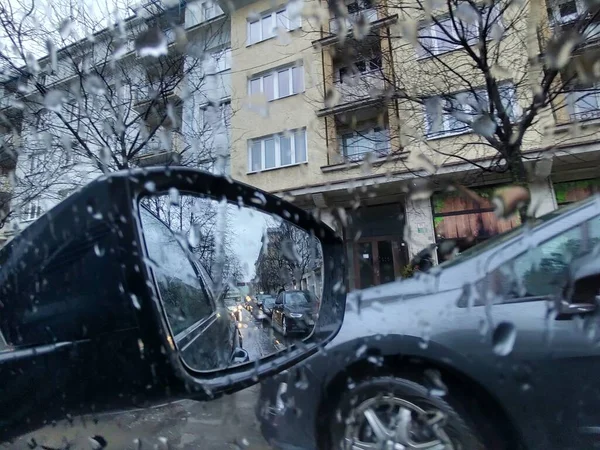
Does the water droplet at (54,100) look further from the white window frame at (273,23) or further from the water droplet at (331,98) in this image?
the water droplet at (331,98)

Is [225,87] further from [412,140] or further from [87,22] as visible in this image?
[412,140]

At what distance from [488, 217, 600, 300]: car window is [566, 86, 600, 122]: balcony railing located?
4.32 m

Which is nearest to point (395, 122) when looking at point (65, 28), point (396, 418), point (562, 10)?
point (562, 10)

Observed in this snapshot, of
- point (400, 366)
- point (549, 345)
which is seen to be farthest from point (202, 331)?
point (549, 345)

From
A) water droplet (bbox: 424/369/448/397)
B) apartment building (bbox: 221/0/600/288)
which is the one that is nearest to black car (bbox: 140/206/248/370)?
water droplet (bbox: 424/369/448/397)

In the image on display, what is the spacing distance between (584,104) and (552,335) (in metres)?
5.42

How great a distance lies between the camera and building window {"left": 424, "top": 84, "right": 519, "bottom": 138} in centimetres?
481

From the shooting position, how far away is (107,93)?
4.08 m

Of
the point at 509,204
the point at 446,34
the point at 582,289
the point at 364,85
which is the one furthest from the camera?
the point at 364,85

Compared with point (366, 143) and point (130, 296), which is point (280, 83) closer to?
point (366, 143)

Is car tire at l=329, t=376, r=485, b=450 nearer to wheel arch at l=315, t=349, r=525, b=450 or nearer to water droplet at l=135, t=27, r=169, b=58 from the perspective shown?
wheel arch at l=315, t=349, r=525, b=450

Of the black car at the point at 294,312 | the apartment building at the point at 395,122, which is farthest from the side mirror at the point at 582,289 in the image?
the apartment building at the point at 395,122

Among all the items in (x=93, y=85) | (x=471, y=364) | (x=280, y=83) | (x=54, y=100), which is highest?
(x=280, y=83)

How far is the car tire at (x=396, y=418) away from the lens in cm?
140
